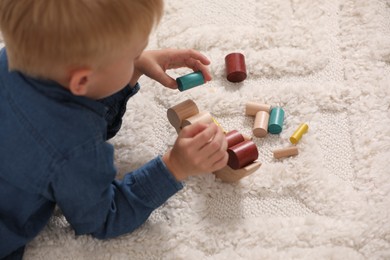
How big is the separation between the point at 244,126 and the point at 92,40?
504 mm

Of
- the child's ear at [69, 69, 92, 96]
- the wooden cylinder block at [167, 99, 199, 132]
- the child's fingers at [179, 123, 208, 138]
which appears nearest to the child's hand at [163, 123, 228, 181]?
the child's fingers at [179, 123, 208, 138]

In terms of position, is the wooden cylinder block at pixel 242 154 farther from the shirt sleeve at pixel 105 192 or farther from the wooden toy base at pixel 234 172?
the shirt sleeve at pixel 105 192

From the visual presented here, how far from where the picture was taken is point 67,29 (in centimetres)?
71

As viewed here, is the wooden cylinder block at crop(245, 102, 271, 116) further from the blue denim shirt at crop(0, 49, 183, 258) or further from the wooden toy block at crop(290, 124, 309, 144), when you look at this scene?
the blue denim shirt at crop(0, 49, 183, 258)

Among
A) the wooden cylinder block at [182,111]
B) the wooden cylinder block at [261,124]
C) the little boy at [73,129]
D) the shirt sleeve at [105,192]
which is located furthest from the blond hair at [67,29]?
the wooden cylinder block at [261,124]

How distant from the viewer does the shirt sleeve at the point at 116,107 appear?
103cm

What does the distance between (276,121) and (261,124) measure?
0.03 meters

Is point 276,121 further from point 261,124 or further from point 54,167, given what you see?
point 54,167

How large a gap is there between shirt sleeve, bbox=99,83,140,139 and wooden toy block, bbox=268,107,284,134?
30 centimetres

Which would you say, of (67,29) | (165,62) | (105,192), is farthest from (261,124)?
(67,29)

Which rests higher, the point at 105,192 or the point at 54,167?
the point at 54,167

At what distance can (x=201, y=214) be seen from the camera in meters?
1.02

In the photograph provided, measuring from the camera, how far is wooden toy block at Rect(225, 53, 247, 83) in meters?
1.18

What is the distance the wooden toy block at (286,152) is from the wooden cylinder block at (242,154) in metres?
0.10
